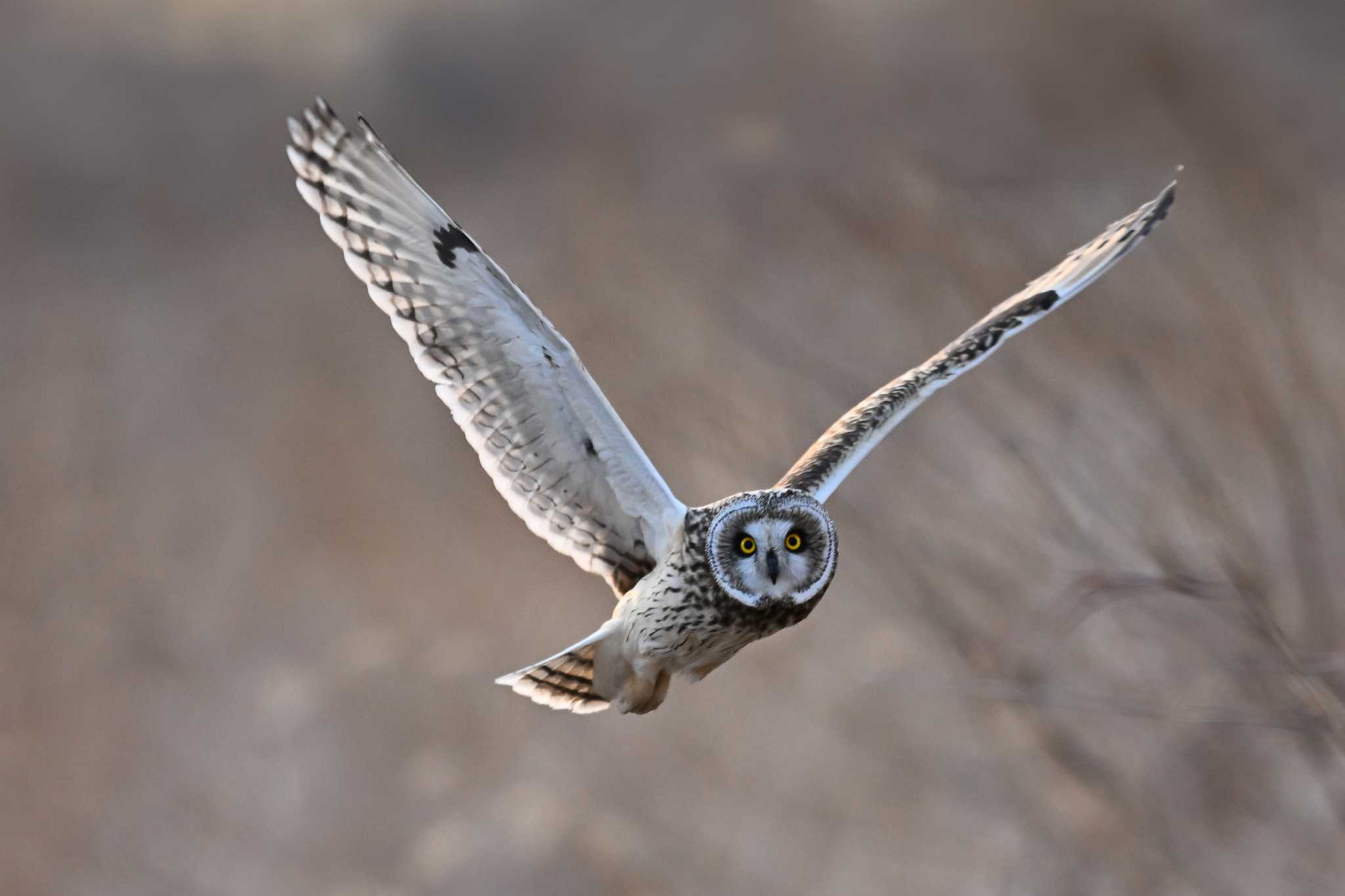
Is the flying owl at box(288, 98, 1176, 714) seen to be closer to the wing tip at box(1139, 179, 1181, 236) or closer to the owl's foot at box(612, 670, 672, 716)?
the owl's foot at box(612, 670, 672, 716)

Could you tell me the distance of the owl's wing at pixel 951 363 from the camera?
275 cm

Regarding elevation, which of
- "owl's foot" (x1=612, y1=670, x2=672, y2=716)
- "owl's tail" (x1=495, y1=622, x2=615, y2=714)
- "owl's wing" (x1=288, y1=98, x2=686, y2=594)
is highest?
"owl's wing" (x1=288, y1=98, x2=686, y2=594)

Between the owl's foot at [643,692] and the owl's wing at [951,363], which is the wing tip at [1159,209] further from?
the owl's foot at [643,692]

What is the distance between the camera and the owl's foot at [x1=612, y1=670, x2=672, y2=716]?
2775 millimetres

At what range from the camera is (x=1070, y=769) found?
4.53 metres

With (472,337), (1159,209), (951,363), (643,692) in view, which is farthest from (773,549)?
(1159,209)

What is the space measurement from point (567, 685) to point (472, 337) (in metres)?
0.76

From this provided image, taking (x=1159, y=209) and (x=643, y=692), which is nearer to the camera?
(x=643, y=692)

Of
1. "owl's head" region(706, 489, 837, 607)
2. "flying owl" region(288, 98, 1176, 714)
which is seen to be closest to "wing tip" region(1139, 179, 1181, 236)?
"flying owl" region(288, 98, 1176, 714)

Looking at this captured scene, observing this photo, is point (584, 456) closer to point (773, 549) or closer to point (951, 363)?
point (773, 549)

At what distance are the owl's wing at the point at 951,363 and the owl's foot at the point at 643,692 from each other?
1.48ft

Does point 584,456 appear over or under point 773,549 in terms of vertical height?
over

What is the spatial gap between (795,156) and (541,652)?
3140mm

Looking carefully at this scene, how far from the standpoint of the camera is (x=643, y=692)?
278cm
